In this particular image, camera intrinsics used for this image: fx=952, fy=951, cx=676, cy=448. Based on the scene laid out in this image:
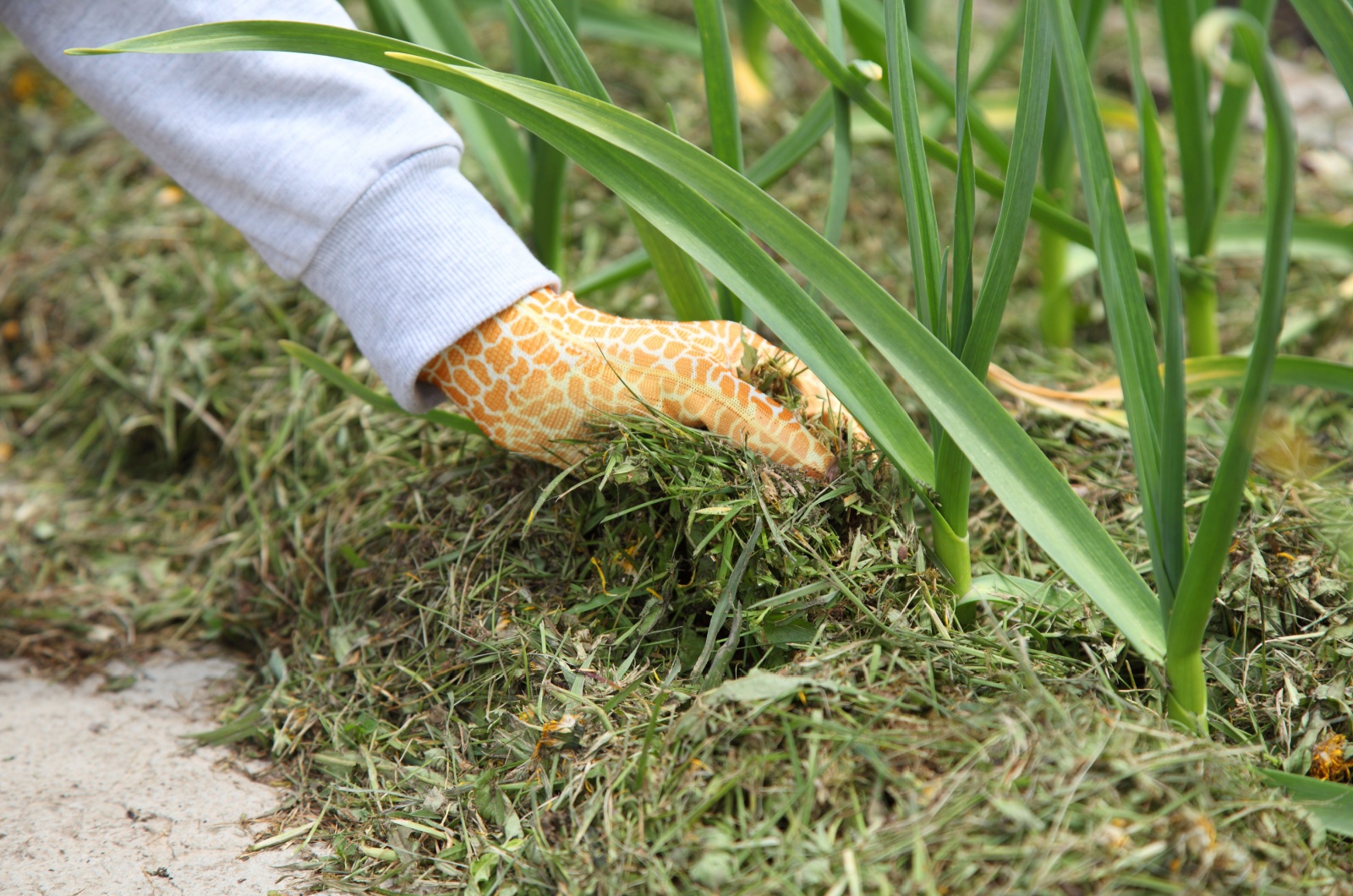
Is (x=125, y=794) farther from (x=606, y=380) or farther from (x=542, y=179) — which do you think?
(x=542, y=179)

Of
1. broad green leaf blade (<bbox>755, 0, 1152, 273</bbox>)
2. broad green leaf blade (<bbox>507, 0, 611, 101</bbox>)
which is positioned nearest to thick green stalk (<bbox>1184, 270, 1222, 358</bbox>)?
broad green leaf blade (<bbox>755, 0, 1152, 273</bbox>)

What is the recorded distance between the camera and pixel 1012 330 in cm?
154

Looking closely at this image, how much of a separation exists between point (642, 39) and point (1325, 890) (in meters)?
1.56

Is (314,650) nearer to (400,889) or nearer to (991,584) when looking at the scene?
(400,889)

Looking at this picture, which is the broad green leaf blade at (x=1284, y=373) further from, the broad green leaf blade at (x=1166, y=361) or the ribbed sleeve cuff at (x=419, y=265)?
the ribbed sleeve cuff at (x=419, y=265)

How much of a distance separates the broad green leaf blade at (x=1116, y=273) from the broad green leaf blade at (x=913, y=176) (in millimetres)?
150

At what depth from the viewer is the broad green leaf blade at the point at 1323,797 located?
28.8 inches

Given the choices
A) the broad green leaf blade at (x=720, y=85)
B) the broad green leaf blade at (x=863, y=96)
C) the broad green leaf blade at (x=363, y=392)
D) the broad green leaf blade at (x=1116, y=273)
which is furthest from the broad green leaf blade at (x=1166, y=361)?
the broad green leaf blade at (x=363, y=392)

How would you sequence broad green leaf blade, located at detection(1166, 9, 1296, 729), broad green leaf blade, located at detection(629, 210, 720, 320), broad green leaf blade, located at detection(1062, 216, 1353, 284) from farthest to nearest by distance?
broad green leaf blade, located at detection(1062, 216, 1353, 284) < broad green leaf blade, located at detection(629, 210, 720, 320) < broad green leaf blade, located at detection(1166, 9, 1296, 729)

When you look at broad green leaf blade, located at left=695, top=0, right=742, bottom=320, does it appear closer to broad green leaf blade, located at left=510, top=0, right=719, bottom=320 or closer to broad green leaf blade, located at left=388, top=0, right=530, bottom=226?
broad green leaf blade, located at left=510, top=0, right=719, bottom=320

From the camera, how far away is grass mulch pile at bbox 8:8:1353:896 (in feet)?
2.26

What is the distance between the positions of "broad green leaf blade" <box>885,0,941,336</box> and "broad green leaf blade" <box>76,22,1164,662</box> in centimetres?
7

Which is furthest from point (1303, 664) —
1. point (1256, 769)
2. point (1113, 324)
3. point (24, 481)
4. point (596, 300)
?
point (24, 481)

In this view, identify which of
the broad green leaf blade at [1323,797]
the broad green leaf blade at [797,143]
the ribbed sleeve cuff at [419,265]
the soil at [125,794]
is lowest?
the soil at [125,794]
